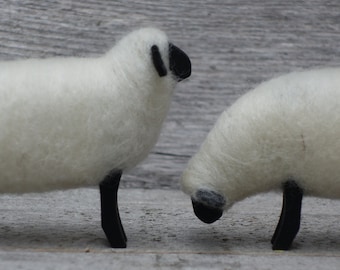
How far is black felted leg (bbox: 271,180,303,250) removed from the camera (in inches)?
47.9

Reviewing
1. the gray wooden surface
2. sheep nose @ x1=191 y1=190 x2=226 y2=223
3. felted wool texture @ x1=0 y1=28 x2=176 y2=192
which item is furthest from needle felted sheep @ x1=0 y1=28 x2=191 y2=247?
the gray wooden surface

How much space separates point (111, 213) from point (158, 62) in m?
0.24

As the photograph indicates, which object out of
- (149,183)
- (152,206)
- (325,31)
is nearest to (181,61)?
(152,206)

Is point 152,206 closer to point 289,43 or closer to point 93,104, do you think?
point 93,104

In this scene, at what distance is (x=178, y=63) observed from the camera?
1.22 m

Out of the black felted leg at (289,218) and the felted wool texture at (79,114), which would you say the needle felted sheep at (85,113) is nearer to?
the felted wool texture at (79,114)

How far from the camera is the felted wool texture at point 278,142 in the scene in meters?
1.19

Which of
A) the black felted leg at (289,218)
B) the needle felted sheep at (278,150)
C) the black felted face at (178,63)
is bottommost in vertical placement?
the black felted leg at (289,218)

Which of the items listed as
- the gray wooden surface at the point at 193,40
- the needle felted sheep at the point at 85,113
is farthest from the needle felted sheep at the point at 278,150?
the gray wooden surface at the point at 193,40

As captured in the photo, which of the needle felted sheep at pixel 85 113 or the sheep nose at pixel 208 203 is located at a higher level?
the needle felted sheep at pixel 85 113

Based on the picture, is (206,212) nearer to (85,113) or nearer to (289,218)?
(289,218)

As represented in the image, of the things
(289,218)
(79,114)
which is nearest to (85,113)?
(79,114)

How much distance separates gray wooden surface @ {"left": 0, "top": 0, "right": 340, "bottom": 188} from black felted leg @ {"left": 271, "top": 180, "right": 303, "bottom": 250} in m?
0.63

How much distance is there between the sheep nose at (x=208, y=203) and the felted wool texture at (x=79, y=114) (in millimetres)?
117
